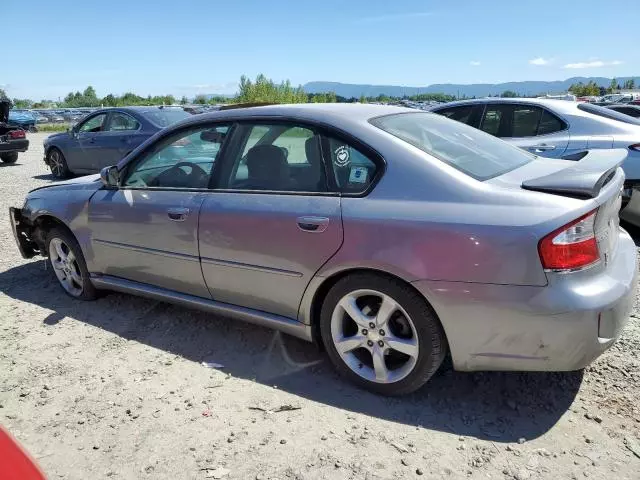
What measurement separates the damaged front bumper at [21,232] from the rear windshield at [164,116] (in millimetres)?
5431

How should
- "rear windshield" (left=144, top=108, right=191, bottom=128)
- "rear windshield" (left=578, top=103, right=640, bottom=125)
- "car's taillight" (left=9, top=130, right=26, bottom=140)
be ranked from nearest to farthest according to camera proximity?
"rear windshield" (left=578, top=103, right=640, bottom=125), "rear windshield" (left=144, top=108, right=191, bottom=128), "car's taillight" (left=9, top=130, right=26, bottom=140)

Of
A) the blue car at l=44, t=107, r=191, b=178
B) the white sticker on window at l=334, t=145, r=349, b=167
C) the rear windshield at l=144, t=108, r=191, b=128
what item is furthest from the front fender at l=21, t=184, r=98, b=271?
the rear windshield at l=144, t=108, r=191, b=128

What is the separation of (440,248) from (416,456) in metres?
0.97

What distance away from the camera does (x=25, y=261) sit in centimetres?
550

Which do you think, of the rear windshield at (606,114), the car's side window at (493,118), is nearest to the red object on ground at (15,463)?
the car's side window at (493,118)

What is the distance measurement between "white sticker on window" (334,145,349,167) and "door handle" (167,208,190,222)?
1.10 metres

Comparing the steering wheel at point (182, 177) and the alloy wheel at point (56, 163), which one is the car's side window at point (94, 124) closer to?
the alloy wheel at point (56, 163)

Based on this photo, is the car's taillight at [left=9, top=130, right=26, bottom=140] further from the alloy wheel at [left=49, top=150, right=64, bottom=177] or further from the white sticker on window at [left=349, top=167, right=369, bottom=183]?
the white sticker on window at [left=349, top=167, right=369, bottom=183]

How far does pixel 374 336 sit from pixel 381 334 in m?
0.05

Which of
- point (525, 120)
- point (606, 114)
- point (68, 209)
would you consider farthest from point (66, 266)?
point (606, 114)

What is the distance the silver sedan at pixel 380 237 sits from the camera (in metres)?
2.34

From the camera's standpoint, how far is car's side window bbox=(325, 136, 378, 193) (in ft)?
9.08

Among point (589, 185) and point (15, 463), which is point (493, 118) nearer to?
point (589, 185)

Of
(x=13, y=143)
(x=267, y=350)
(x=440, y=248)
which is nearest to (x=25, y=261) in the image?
(x=267, y=350)
